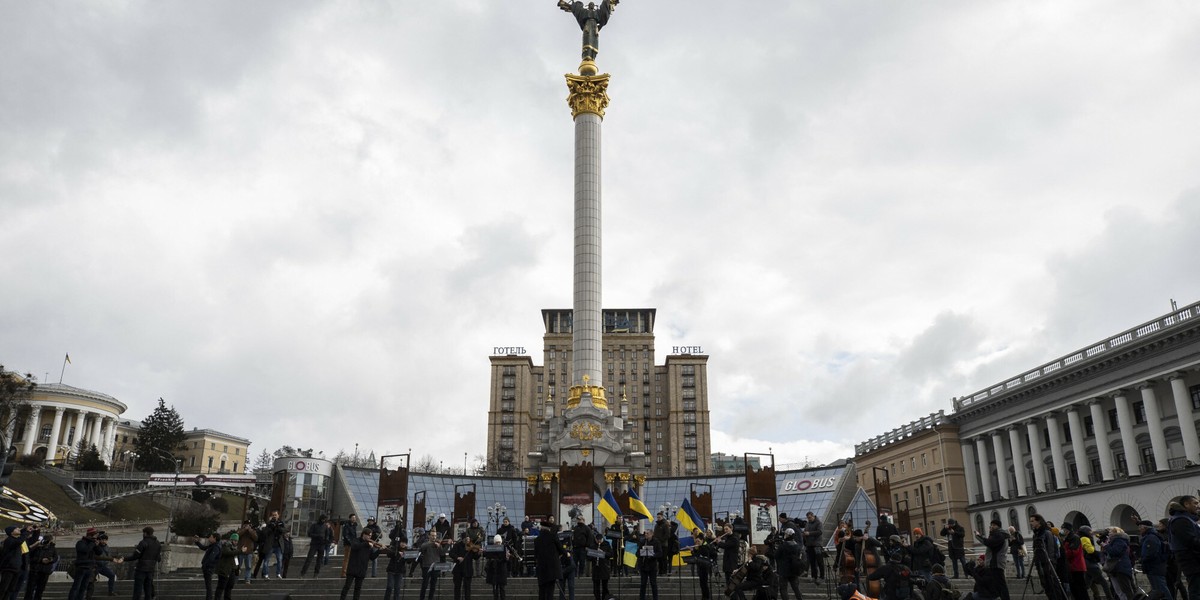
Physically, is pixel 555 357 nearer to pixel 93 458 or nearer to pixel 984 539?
pixel 93 458

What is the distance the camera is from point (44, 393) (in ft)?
295

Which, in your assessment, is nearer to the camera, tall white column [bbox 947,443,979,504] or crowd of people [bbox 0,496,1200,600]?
crowd of people [bbox 0,496,1200,600]

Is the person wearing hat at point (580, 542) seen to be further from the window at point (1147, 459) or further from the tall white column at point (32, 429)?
the tall white column at point (32, 429)

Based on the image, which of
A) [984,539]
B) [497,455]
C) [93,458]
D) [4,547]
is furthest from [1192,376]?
[497,455]

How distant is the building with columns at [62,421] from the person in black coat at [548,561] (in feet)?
283

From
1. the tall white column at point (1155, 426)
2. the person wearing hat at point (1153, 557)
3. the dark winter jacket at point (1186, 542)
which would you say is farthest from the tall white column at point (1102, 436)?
the dark winter jacket at point (1186, 542)

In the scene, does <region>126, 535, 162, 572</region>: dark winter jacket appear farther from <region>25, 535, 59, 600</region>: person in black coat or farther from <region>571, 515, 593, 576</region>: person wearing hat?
<region>571, 515, 593, 576</region>: person wearing hat

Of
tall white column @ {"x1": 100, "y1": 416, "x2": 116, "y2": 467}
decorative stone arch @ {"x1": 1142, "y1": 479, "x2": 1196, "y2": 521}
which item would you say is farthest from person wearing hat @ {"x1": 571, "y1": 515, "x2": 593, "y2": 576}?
tall white column @ {"x1": 100, "y1": 416, "x2": 116, "y2": 467}

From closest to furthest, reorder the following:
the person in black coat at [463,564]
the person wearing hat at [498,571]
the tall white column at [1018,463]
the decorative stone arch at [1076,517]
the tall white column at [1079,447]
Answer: the person wearing hat at [498,571] → the person in black coat at [463,564] → the decorative stone arch at [1076,517] → the tall white column at [1079,447] → the tall white column at [1018,463]

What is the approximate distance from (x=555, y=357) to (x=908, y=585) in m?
118

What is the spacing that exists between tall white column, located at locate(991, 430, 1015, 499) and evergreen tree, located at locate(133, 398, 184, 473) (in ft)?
245

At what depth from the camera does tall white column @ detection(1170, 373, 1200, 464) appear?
43.8 m

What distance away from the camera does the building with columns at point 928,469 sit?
6494cm

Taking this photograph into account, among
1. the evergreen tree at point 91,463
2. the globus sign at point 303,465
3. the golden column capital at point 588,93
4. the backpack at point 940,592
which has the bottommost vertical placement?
the backpack at point 940,592
